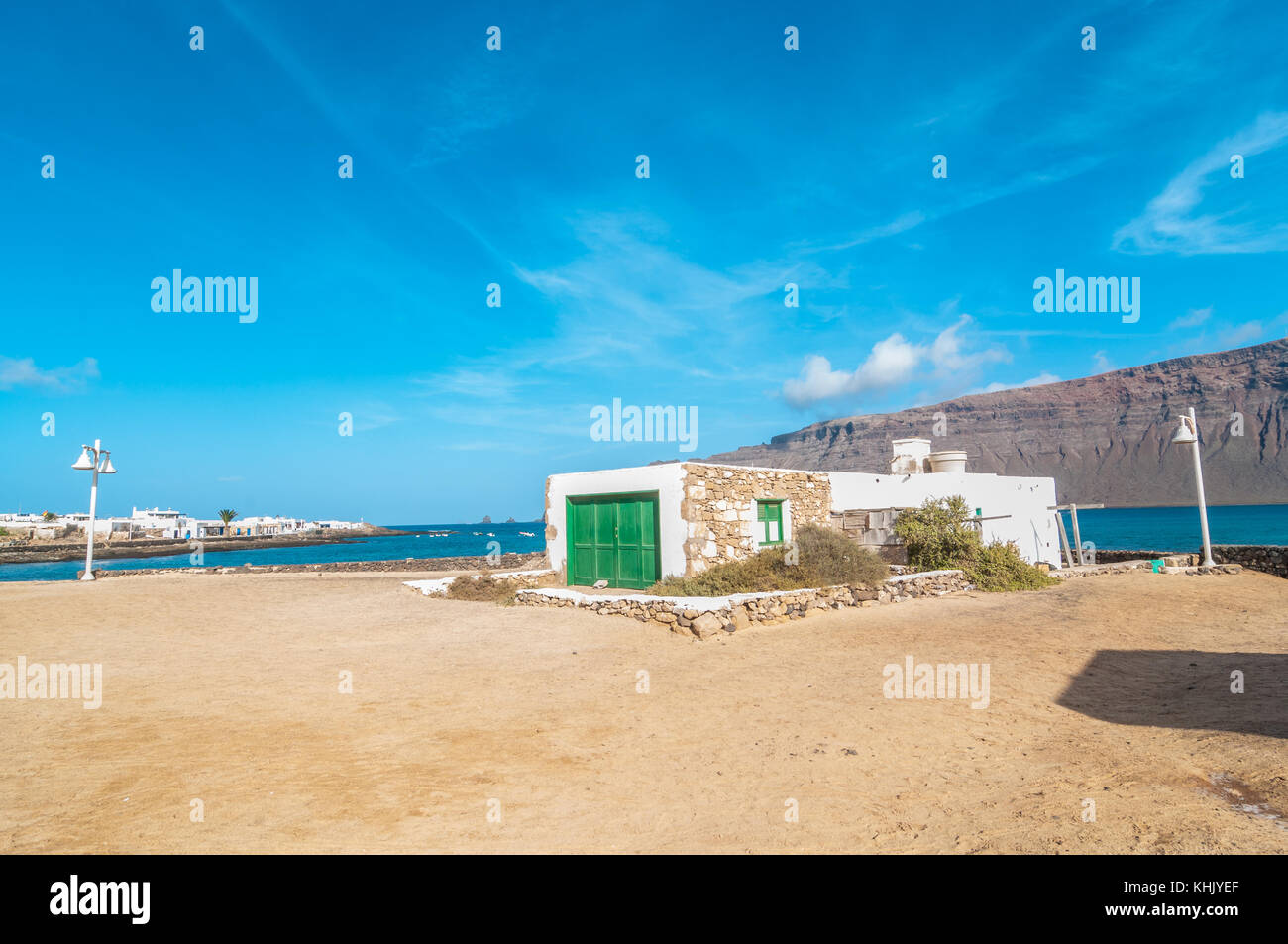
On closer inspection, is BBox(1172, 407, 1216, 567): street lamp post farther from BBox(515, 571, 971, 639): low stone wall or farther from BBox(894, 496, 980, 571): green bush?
BBox(515, 571, 971, 639): low stone wall

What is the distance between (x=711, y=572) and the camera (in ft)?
44.5

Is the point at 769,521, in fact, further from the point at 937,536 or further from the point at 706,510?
the point at 937,536

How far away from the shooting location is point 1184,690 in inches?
284

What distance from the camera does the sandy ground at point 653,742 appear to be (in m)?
4.06

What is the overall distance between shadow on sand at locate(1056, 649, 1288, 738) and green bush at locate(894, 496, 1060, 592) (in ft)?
22.6

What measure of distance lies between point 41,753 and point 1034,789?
7.91 meters

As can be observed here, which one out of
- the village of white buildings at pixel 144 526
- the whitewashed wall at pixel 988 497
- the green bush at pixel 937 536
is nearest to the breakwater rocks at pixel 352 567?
the whitewashed wall at pixel 988 497

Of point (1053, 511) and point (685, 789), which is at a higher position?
point (1053, 511)

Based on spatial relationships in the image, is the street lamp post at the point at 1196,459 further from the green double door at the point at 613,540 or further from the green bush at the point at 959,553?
the green double door at the point at 613,540

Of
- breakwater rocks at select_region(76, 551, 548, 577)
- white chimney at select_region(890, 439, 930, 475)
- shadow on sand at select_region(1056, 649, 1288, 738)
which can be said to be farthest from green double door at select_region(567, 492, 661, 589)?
white chimney at select_region(890, 439, 930, 475)

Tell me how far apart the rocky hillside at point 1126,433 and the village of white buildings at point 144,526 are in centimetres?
9746

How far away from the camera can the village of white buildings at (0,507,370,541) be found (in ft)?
320
